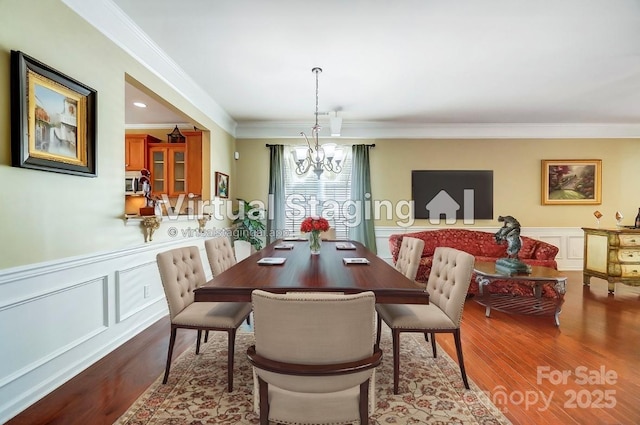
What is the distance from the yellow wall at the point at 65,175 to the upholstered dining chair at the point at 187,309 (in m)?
0.68

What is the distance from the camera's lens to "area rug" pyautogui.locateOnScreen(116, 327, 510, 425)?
175 centimetres

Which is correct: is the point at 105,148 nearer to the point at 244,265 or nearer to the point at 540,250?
the point at 244,265

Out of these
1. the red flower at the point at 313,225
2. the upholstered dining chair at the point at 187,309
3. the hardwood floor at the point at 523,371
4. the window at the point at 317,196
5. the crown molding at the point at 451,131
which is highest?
the crown molding at the point at 451,131

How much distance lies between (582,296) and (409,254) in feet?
10.5

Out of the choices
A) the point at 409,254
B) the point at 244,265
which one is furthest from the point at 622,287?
the point at 244,265

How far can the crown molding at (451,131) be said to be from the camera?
5621mm

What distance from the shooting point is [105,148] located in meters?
2.46

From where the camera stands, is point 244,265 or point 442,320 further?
point 244,265

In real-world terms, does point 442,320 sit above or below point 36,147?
below

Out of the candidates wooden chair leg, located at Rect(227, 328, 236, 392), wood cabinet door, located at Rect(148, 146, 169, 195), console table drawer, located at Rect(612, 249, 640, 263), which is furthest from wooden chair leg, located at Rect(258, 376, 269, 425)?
console table drawer, located at Rect(612, 249, 640, 263)

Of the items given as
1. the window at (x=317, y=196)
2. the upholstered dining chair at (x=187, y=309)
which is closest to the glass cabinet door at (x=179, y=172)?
the window at (x=317, y=196)

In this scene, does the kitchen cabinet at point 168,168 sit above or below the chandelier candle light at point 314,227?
above

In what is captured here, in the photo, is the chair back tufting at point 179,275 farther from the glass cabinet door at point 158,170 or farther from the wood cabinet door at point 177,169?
the glass cabinet door at point 158,170

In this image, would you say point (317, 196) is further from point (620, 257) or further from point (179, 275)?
point (620, 257)
